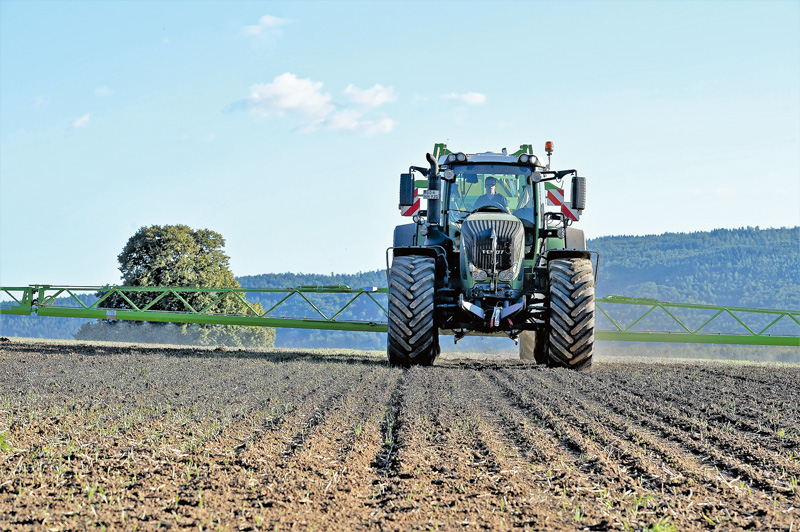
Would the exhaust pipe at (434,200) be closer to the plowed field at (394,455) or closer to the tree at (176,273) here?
the plowed field at (394,455)

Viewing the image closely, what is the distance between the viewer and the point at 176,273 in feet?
115

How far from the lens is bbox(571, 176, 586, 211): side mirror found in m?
11.7

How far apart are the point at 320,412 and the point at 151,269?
29.3 metres

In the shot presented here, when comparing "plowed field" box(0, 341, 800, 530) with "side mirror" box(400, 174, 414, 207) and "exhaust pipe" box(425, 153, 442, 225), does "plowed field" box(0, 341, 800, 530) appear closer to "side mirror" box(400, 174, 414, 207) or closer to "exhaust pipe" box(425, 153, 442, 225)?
"side mirror" box(400, 174, 414, 207)

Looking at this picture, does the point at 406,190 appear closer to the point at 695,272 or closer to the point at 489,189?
the point at 489,189

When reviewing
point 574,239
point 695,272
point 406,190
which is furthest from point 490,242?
point 695,272

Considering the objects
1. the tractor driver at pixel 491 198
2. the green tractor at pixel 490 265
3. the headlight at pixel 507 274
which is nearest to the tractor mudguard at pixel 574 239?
the green tractor at pixel 490 265

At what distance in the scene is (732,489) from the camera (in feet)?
15.4

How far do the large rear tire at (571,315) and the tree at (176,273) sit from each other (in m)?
22.8

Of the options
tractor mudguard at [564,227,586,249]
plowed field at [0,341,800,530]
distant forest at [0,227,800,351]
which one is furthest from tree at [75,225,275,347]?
plowed field at [0,341,800,530]

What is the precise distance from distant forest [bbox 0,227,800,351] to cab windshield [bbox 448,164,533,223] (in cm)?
4481

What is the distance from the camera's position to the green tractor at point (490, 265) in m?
11.2

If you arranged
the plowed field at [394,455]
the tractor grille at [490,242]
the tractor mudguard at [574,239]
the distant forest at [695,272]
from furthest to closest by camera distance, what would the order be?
the distant forest at [695,272] → the tractor mudguard at [574,239] → the tractor grille at [490,242] → the plowed field at [394,455]

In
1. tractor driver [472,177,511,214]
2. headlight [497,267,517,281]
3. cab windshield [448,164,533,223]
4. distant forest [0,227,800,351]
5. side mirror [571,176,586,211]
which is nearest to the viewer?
headlight [497,267,517,281]
